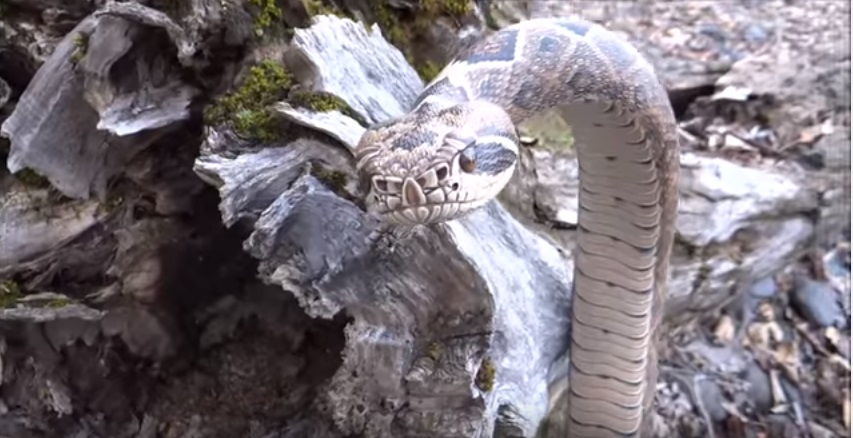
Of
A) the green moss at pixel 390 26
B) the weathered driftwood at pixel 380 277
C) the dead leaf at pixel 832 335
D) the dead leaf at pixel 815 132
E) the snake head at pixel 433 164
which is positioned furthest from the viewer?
the dead leaf at pixel 815 132

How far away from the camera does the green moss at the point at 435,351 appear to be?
2066 mm

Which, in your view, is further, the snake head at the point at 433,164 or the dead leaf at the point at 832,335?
the dead leaf at the point at 832,335

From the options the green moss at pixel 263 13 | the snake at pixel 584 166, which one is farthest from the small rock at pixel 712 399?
the green moss at pixel 263 13

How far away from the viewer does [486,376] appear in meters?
2.12

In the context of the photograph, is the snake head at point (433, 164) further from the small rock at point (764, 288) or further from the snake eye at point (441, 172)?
the small rock at point (764, 288)

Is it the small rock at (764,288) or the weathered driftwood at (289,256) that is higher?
the weathered driftwood at (289,256)

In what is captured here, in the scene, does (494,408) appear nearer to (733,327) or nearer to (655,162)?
(655,162)

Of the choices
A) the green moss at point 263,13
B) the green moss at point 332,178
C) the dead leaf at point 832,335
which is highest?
the green moss at point 263,13

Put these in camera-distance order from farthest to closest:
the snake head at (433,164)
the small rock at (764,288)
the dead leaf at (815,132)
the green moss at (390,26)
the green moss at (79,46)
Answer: the dead leaf at (815,132) < the small rock at (764,288) < the green moss at (390,26) < the green moss at (79,46) < the snake head at (433,164)

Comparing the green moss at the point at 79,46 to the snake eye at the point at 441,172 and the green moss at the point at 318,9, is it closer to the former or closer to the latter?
the green moss at the point at 318,9

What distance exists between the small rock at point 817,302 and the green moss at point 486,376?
2.01 meters

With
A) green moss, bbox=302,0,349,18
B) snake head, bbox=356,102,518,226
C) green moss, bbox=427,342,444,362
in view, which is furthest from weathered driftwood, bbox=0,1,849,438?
snake head, bbox=356,102,518,226

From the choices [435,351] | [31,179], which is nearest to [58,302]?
[31,179]

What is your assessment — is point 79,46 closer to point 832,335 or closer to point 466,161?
point 466,161
